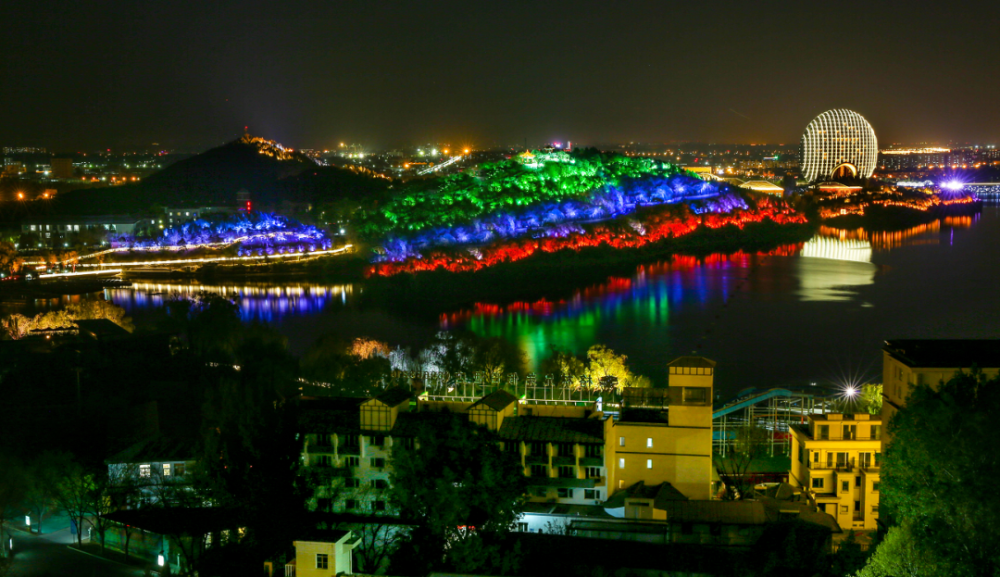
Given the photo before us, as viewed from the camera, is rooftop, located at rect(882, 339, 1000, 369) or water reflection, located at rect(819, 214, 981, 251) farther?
water reflection, located at rect(819, 214, 981, 251)

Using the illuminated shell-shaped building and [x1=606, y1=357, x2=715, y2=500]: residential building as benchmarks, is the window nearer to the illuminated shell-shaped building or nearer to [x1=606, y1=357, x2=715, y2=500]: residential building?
[x1=606, y1=357, x2=715, y2=500]: residential building

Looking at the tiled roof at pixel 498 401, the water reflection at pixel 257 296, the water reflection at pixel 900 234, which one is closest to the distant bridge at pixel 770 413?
the tiled roof at pixel 498 401

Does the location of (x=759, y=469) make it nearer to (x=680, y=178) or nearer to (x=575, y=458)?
Answer: (x=575, y=458)

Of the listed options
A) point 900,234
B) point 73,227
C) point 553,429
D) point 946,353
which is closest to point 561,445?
point 553,429

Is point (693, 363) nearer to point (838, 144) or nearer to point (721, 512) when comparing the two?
point (721, 512)

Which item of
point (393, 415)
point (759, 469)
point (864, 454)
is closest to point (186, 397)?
point (393, 415)

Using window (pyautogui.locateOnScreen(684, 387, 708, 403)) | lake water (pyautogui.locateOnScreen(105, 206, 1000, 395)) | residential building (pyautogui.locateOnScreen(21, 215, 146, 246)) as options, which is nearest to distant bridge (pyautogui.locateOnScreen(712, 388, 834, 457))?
lake water (pyautogui.locateOnScreen(105, 206, 1000, 395))
